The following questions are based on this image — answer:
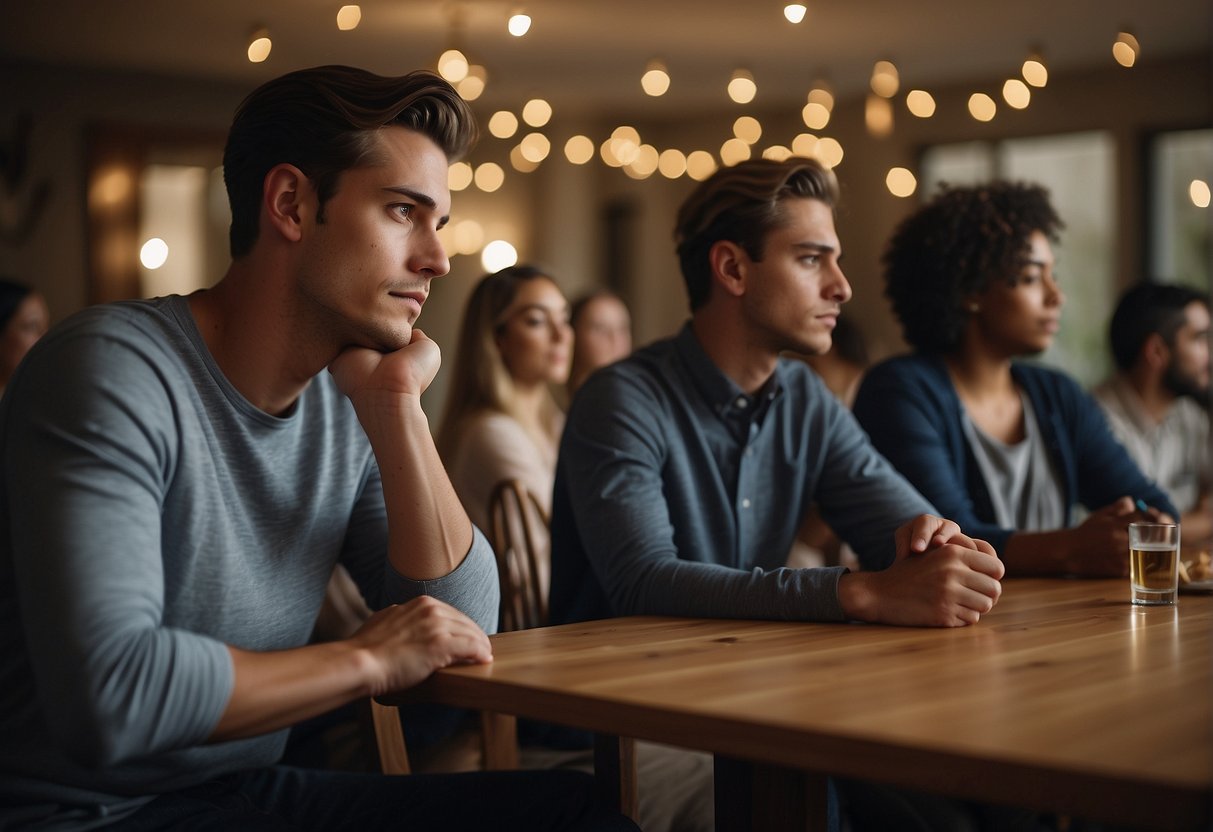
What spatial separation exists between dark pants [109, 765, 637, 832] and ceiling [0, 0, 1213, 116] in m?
4.51

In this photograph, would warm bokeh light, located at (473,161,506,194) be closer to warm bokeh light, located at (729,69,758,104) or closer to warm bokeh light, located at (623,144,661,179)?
warm bokeh light, located at (623,144,661,179)

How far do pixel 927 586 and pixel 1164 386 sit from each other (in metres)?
2.58

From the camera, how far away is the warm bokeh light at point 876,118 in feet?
24.1

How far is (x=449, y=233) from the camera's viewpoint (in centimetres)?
797

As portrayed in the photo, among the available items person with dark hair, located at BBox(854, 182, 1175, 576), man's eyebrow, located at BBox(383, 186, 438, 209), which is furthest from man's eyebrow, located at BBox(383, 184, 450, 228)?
person with dark hair, located at BBox(854, 182, 1175, 576)

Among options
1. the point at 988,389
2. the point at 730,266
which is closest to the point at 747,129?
the point at 988,389

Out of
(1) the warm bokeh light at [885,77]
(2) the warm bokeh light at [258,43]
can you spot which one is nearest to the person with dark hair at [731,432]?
(2) the warm bokeh light at [258,43]

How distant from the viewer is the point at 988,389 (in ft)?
8.67

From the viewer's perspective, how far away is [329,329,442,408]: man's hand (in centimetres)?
146

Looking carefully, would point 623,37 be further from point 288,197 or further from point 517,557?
point 288,197

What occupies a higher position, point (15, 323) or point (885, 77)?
point (885, 77)

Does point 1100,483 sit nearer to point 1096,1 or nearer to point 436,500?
point 436,500

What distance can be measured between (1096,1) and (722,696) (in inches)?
209

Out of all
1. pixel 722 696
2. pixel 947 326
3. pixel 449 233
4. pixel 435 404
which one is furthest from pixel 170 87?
pixel 722 696
